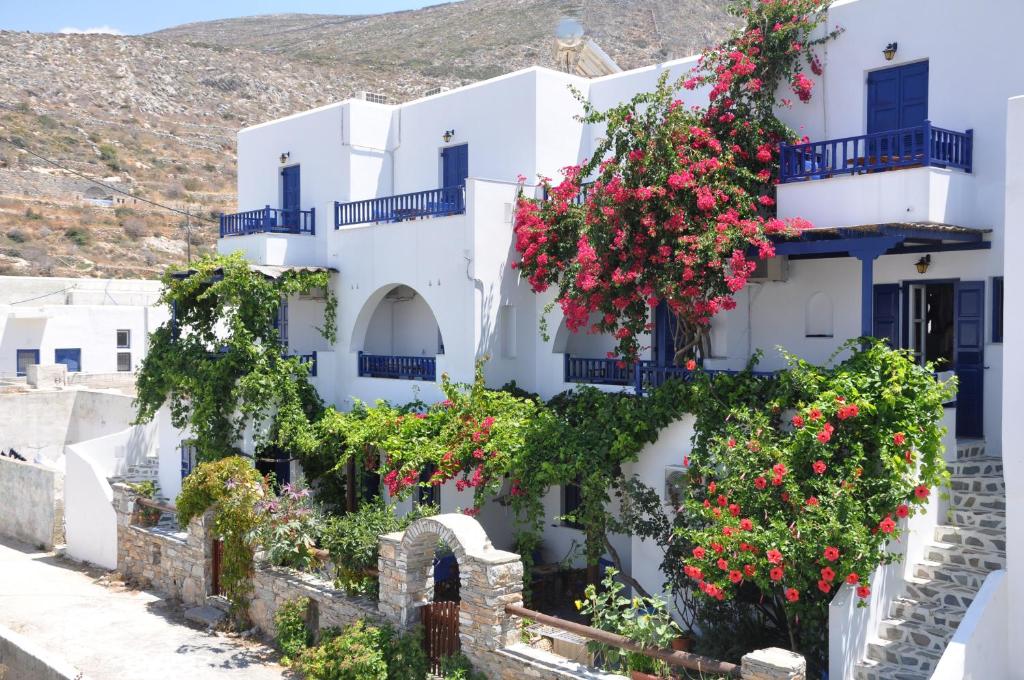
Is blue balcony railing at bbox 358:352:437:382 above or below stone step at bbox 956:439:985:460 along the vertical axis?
above

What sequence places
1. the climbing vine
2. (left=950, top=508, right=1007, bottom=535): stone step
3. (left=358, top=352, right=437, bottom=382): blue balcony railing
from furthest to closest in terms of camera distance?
the climbing vine, (left=358, top=352, right=437, bottom=382): blue balcony railing, (left=950, top=508, right=1007, bottom=535): stone step

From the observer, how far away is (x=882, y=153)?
45.3ft

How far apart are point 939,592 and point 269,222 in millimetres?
14886

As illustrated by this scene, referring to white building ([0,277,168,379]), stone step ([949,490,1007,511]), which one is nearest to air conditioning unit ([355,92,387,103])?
white building ([0,277,168,379])

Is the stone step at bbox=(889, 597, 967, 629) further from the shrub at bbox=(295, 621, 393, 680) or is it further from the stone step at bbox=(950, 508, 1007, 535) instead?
the shrub at bbox=(295, 621, 393, 680)

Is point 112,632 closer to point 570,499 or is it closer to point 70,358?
point 570,499

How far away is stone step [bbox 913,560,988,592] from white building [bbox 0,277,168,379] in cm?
2751

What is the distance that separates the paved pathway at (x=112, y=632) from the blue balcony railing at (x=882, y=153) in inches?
396

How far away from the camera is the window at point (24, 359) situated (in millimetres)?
A: 32062

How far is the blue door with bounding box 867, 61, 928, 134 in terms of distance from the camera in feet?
45.9

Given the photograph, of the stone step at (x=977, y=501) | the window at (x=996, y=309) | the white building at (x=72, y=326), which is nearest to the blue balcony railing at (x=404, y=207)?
the window at (x=996, y=309)

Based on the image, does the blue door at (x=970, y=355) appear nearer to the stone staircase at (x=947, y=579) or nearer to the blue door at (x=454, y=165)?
the stone staircase at (x=947, y=579)

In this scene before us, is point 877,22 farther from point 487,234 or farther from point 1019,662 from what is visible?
point 1019,662

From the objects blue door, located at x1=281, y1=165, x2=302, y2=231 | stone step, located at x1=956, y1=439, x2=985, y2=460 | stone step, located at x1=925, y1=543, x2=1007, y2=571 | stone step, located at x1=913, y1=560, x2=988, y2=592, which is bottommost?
stone step, located at x1=913, y1=560, x2=988, y2=592
